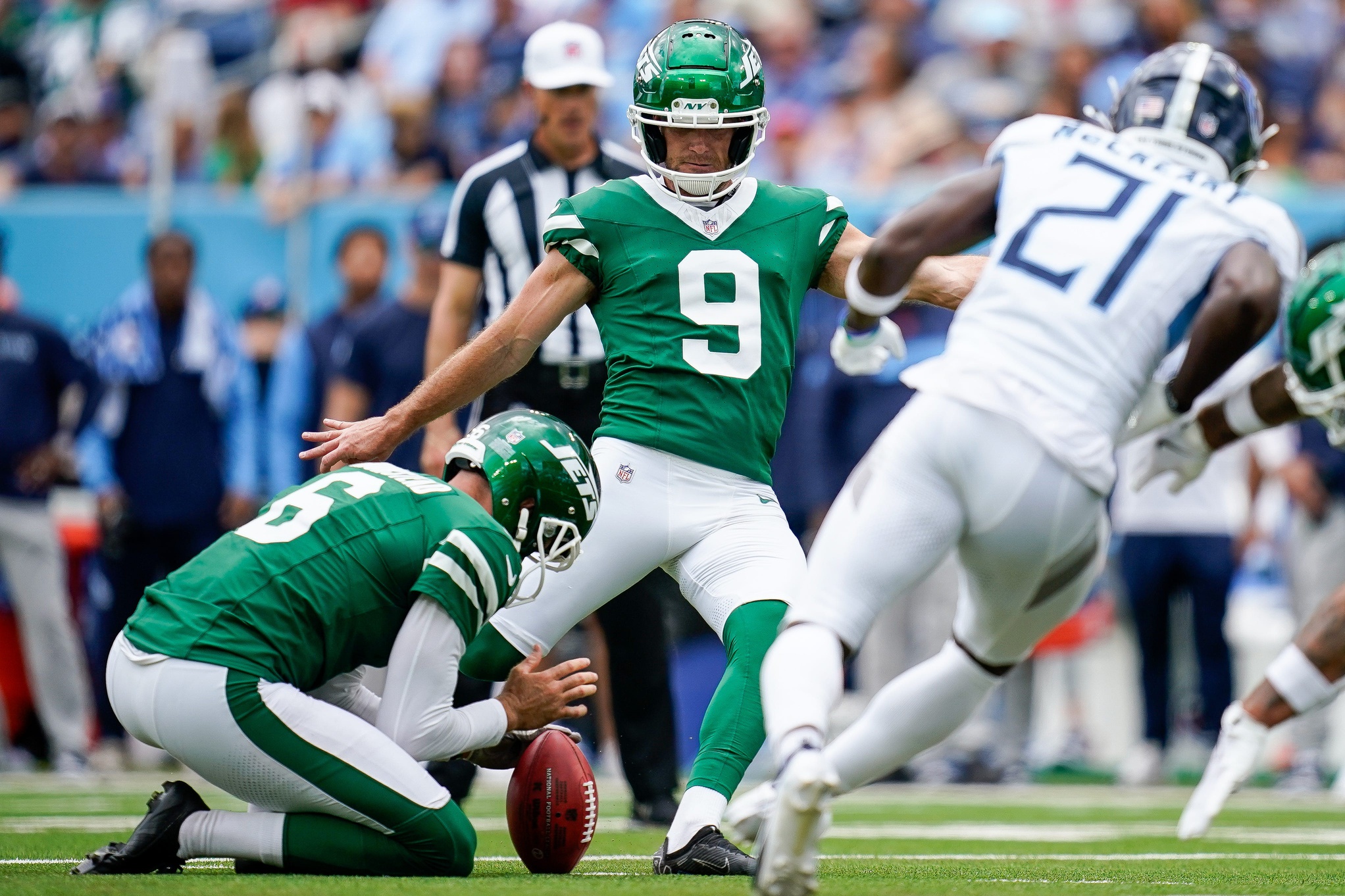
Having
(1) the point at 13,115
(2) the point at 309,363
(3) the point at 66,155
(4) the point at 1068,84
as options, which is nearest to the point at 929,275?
(2) the point at 309,363

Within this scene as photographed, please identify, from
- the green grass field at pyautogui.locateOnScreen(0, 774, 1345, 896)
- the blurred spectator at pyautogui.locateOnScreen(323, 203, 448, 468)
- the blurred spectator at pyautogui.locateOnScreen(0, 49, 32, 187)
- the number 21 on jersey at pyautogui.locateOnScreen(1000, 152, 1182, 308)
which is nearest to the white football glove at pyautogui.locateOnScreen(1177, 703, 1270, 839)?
the green grass field at pyautogui.locateOnScreen(0, 774, 1345, 896)

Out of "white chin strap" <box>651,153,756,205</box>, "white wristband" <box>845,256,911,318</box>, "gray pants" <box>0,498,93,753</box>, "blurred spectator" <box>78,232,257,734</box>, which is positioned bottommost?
"gray pants" <box>0,498,93,753</box>

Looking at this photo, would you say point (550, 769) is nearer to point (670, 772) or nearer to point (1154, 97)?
point (670, 772)

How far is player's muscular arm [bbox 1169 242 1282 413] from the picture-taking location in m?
3.31

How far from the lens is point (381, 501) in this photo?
4000mm

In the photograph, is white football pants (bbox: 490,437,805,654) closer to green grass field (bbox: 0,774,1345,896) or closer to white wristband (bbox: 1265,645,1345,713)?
green grass field (bbox: 0,774,1345,896)

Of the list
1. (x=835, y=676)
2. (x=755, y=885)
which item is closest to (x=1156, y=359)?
(x=835, y=676)

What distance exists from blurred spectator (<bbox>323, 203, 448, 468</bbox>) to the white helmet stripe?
5.33m

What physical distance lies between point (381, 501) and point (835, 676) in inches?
45.7

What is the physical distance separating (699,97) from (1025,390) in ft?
4.69

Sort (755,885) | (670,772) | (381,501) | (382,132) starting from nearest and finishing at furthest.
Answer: (755,885) → (381,501) → (670,772) → (382,132)

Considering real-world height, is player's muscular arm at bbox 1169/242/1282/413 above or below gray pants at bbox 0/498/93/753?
above

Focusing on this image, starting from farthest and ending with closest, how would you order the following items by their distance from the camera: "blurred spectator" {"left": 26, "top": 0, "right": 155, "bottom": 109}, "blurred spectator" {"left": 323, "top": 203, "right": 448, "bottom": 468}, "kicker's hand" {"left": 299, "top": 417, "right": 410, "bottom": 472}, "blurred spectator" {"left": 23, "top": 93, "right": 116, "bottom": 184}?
"blurred spectator" {"left": 26, "top": 0, "right": 155, "bottom": 109} → "blurred spectator" {"left": 23, "top": 93, "right": 116, "bottom": 184} → "blurred spectator" {"left": 323, "top": 203, "right": 448, "bottom": 468} → "kicker's hand" {"left": 299, "top": 417, "right": 410, "bottom": 472}

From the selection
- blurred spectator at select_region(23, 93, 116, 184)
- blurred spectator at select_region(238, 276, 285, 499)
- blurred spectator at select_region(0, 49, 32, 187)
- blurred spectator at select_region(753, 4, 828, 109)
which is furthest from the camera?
blurred spectator at select_region(753, 4, 828, 109)
